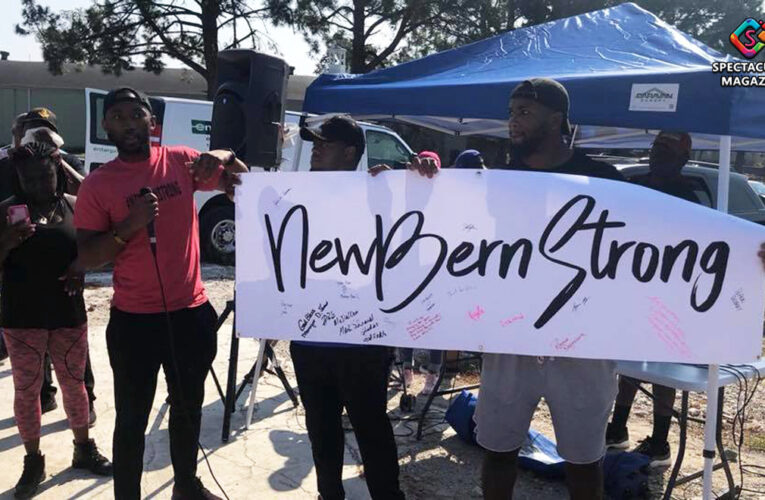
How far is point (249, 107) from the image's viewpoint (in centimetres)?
338

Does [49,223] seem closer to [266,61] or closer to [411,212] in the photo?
[266,61]

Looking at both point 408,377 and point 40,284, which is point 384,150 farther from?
point 40,284

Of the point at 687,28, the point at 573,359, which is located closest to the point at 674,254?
the point at 573,359

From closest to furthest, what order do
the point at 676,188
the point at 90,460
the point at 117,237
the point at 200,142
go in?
the point at 117,237 < the point at 90,460 < the point at 676,188 < the point at 200,142

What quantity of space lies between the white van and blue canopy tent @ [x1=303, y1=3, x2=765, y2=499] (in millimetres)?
3642

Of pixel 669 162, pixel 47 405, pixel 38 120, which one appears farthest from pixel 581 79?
pixel 47 405

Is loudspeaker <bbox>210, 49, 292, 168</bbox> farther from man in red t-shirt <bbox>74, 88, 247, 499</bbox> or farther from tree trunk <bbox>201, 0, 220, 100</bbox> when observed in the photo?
tree trunk <bbox>201, 0, 220, 100</bbox>

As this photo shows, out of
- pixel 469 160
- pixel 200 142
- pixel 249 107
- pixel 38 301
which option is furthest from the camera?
pixel 200 142

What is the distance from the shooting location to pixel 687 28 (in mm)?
18891

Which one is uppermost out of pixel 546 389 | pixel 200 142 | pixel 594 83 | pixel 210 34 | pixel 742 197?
pixel 210 34

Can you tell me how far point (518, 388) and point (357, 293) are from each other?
28.2 inches

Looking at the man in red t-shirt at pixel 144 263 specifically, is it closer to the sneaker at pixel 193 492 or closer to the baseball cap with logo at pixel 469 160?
the sneaker at pixel 193 492

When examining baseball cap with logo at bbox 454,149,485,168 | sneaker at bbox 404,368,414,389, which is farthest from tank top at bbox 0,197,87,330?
baseball cap with logo at bbox 454,149,485,168

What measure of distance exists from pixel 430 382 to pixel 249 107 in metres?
2.54
